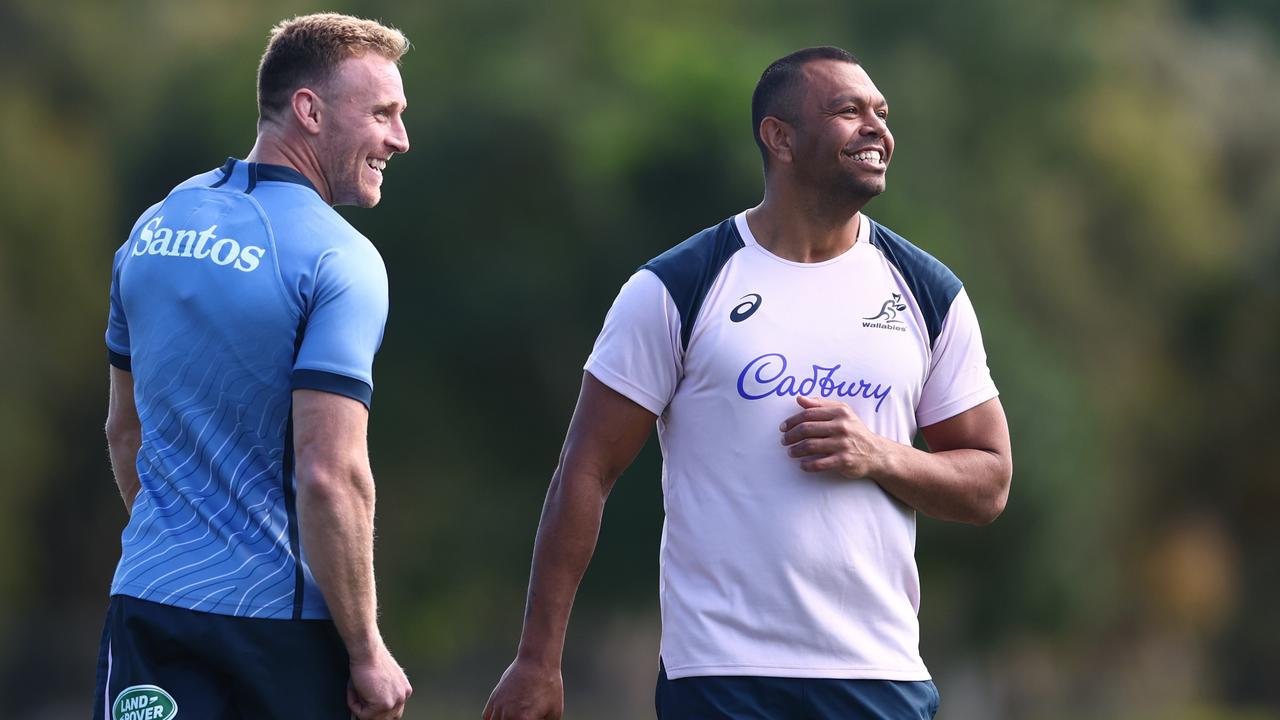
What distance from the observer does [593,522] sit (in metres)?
5.00

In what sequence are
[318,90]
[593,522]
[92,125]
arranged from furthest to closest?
[92,125], [593,522], [318,90]

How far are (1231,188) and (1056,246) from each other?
14.9ft

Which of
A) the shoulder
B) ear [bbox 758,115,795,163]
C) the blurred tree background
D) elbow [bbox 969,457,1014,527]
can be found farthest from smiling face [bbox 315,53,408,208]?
the blurred tree background

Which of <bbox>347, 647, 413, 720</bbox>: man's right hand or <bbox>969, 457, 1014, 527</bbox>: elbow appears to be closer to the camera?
<bbox>347, 647, 413, 720</bbox>: man's right hand

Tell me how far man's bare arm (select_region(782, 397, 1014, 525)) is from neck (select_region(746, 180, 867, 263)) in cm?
47

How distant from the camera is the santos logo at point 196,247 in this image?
4344 millimetres

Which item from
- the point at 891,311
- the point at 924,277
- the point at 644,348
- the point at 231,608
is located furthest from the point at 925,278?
the point at 231,608

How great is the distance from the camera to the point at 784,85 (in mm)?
5156

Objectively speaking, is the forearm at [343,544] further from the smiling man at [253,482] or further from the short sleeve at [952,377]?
the short sleeve at [952,377]

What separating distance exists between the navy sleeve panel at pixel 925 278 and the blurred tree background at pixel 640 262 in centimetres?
1770

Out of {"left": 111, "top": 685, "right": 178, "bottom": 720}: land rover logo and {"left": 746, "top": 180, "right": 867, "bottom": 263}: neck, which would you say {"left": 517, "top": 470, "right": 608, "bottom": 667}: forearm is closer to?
{"left": 746, "top": 180, "right": 867, "bottom": 263}: neck

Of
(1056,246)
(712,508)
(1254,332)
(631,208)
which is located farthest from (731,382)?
(1254,332)

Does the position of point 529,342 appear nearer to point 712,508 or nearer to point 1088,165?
point 1088,165

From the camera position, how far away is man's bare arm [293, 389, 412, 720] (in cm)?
421
